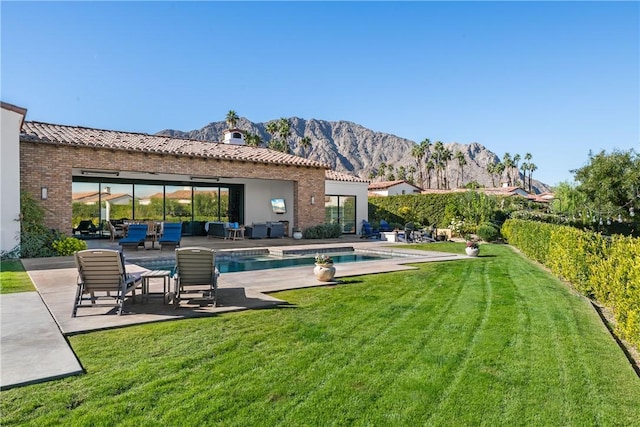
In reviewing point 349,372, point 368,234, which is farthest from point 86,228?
point 349,372

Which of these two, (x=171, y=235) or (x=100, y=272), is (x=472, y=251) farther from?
(x=100, y=272)

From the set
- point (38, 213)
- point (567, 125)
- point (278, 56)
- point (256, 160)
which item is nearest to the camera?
point (38, 213)

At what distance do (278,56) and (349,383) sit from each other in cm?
2551

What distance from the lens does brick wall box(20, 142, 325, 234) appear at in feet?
48.0

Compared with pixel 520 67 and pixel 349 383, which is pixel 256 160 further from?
pixel 349 383

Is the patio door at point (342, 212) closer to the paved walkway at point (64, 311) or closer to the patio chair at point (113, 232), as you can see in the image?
the patio chair at point (113, 232)

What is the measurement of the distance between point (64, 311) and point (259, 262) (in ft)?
26.2

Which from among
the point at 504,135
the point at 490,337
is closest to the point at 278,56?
the point at 504,135

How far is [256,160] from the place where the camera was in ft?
65.7

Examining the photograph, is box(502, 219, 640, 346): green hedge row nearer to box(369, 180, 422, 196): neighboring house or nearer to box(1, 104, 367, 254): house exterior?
box(1, 104, 367, 254): house exterior

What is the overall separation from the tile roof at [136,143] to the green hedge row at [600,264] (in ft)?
42.4

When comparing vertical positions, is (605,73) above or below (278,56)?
below

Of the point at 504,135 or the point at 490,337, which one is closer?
the point at 490,337

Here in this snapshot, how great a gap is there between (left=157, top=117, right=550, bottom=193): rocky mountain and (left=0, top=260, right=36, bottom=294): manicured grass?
135 meters
